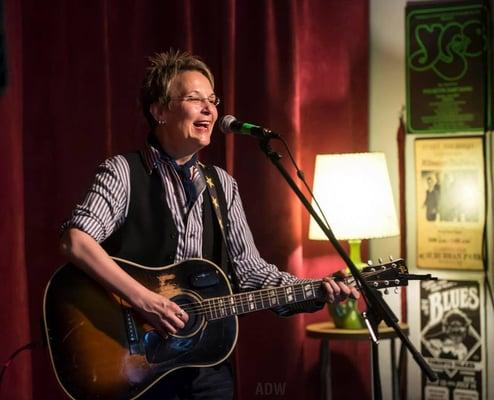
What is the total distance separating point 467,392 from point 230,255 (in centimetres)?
143

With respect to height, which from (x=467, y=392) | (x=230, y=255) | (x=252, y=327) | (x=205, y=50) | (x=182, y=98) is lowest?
(x=467, y=392)

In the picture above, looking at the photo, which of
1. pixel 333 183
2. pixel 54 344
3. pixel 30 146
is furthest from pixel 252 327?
pixel 54 344

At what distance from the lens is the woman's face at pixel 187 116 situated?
2.36 m

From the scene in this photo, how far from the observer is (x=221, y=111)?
332 cm

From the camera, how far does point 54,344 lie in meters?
2.16

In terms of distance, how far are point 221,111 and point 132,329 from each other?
1321mm

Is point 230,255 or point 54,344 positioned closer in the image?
point 54,344

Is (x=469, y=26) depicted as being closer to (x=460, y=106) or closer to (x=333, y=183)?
(x=460, y=106)

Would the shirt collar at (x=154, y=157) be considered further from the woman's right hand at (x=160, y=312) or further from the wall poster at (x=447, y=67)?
the wall poster at (x=447, y=67)

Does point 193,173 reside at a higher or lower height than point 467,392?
higher

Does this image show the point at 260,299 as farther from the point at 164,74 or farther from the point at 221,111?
the point at 221,111

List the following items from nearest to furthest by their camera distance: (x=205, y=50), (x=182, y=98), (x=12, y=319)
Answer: (x=182, y=98)
(x=12, y=319)
(x=205, y=50)

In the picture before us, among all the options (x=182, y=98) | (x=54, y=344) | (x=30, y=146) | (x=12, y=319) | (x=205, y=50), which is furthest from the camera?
(x=205, y=50)

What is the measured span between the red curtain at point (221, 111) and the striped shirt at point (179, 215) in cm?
71
